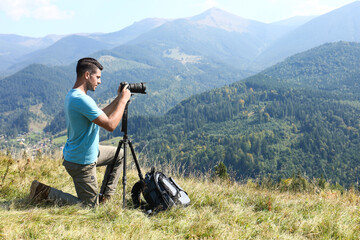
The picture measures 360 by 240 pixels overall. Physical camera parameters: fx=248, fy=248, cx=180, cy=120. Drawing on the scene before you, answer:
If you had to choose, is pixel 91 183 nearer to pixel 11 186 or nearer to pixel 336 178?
pixel 11 186

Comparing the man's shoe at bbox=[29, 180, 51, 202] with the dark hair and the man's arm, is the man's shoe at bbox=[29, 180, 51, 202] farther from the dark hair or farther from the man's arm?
the dark hair

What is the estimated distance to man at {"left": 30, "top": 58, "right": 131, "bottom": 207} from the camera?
326 centimetres

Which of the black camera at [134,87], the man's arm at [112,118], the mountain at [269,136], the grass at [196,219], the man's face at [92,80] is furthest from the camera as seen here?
the mountain at [269,136]

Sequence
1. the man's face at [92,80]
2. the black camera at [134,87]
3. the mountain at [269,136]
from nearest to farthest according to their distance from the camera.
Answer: the man's face at [92,80] < the black camera at [134,87] < the mountain at [269,136]

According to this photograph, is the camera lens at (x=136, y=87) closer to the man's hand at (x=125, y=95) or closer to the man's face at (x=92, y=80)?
the man's hand at (x=125, y=95)

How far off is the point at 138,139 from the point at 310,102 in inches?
4981

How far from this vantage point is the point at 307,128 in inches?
5901

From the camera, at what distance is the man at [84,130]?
10.7 feet

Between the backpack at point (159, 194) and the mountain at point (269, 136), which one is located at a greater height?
the backpack at point (159, 194)

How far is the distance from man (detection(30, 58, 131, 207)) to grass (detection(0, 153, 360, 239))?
0.22m

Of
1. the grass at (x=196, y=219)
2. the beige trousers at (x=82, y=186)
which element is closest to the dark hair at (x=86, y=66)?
the beige trousers at (x=82, y=186)

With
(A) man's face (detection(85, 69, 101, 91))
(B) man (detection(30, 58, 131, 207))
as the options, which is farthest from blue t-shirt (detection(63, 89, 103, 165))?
(A) man's face (detection(85, 69, 101, 91))

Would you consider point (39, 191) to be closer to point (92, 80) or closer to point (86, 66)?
point (92, 80)

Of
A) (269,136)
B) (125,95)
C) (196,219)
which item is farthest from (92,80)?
(269,136)
